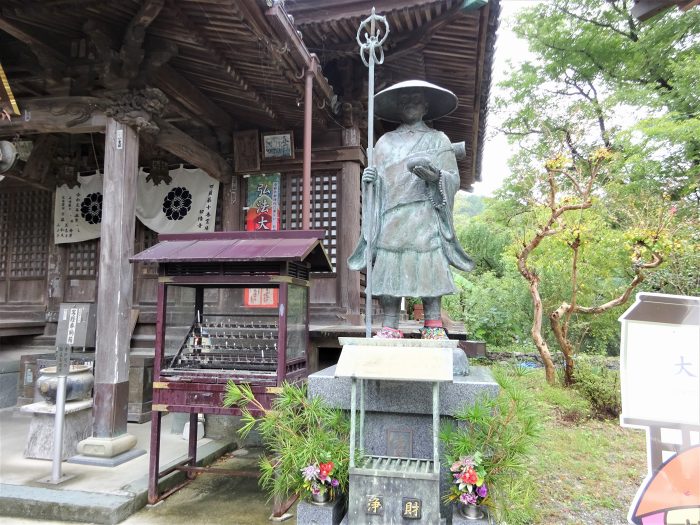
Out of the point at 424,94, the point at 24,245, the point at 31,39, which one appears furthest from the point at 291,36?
the point at 24,245

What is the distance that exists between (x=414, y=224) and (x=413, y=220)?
0.12 feet

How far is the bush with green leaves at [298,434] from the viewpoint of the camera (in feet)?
10.8

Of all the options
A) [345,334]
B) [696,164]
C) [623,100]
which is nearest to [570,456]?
[345,334]

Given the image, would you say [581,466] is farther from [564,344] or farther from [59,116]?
[59,116]

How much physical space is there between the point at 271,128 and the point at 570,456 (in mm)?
6464

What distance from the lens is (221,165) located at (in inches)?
313

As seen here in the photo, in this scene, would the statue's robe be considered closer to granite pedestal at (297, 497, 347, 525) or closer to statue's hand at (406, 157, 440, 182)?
statue's hand at (406, 157, 440, 182)

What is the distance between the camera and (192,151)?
23.4 feet

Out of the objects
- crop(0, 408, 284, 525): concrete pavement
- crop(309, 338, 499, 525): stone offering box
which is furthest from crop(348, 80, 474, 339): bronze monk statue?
crop(0, 408, 284, 525): concrete pavement

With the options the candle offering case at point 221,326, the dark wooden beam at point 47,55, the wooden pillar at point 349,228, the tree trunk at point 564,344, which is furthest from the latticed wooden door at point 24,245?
the tree trunk at point 564,344

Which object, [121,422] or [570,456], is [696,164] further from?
[121,422]

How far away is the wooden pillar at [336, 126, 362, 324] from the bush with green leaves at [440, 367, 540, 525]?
4101mm

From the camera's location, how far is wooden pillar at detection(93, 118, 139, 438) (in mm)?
5305

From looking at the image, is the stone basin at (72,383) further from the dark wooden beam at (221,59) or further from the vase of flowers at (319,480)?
the dark wooden beam at (221,59)
